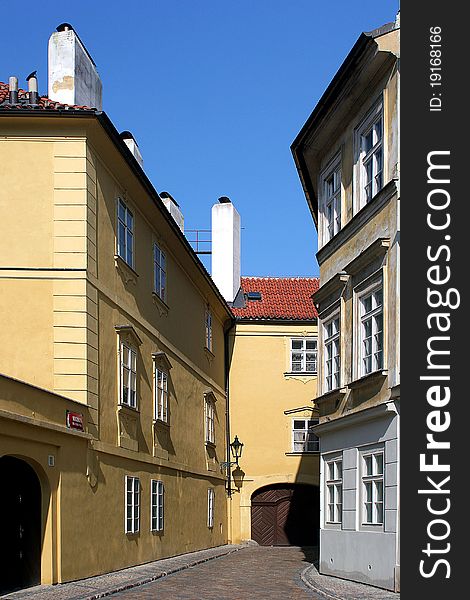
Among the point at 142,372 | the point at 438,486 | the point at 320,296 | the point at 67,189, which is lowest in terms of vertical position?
the point at 438,486

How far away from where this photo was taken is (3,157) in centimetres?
1906

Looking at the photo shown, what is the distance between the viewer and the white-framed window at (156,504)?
2456 cm

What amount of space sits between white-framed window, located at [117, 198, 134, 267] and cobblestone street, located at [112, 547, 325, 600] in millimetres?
6621

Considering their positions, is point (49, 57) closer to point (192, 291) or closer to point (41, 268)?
point (41, 268)

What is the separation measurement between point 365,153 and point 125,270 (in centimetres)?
586

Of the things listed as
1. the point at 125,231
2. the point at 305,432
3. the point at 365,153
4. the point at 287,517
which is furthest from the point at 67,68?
the point at 287,517

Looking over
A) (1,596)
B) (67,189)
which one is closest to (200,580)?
(1,596)

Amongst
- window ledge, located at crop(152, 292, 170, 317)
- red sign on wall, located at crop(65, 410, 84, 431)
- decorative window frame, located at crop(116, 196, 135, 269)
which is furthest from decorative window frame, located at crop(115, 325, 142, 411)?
red sign on wall, located at crop(65, 410, 84, 431)

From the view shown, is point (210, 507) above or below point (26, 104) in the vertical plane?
below

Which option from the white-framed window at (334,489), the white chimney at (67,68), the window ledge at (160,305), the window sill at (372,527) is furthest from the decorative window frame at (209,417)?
the window sill at (372,527)

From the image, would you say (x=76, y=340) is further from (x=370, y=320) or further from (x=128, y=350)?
(x=370, y=320)

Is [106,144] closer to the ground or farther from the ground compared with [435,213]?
farther from the ground

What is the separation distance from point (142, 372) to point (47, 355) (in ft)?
17.4

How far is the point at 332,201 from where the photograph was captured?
21.8 metres
